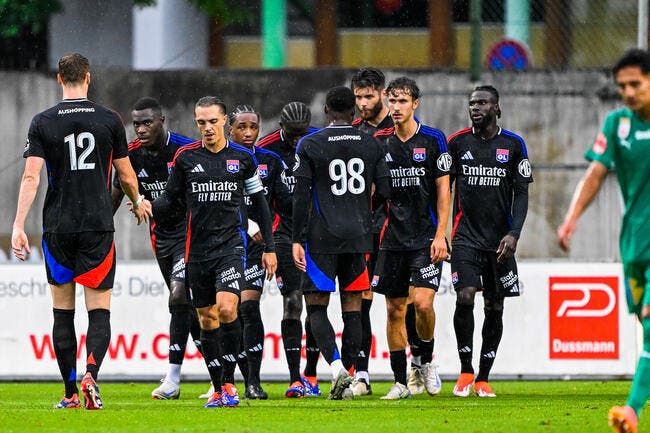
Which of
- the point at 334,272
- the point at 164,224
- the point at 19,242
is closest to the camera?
the point at 19,242

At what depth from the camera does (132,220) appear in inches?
722

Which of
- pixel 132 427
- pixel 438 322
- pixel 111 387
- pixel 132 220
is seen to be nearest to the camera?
pixel 132 427

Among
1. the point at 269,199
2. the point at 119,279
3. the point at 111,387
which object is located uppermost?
the point at 269,199

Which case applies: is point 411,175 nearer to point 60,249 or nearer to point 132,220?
point 60,249

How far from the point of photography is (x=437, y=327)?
Answer: 15.1 m

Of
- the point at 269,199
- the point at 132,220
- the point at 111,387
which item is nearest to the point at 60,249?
the point at 269,199

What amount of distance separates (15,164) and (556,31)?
740 cm

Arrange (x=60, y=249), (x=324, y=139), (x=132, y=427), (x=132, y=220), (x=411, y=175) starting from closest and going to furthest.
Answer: (x=132, y=427), (x=60, y=249), (x=324, y=139), (x=411, y=175), (x=132, y=220)

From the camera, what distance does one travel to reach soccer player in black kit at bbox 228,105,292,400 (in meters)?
12.0

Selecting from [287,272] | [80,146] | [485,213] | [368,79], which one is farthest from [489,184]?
[80,146]

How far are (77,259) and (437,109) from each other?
9.45 meters

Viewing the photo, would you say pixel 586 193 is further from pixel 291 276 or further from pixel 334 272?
pixel 291 276

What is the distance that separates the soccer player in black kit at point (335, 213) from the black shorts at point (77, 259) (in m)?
1.66

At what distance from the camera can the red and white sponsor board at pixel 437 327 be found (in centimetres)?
1495
